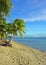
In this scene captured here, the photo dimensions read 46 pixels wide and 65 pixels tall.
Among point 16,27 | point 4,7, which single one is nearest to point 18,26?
point 16,27

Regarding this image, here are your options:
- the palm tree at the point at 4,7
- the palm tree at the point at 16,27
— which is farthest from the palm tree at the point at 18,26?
the palm tree at the point at 4,7

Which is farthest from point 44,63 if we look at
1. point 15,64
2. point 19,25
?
point 19,25

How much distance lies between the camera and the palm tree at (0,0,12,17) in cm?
2605

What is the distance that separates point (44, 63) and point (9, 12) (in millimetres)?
7479

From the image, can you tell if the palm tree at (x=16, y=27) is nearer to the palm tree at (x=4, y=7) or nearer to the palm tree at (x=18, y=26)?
the palm tree at (x=18, y=26)

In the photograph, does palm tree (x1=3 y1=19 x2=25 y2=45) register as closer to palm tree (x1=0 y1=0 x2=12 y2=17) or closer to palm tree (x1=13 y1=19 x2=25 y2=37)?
palm tree (x1=13 y1=19 x2=25 y2=37)

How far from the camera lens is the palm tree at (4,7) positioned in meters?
26.0

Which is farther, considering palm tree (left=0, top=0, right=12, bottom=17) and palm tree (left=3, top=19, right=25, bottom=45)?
palm tree (left=3, top=19, right=25, bottom=45)

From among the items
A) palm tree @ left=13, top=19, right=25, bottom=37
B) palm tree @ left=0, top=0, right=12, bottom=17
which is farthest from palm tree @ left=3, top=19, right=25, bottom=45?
palm tree @ left=0, top=0, right=12, bottom=17

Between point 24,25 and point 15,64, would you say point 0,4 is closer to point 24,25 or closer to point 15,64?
point 15,64

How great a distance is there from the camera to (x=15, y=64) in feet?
80.2

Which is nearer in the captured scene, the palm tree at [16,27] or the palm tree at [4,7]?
the palm tree at [4,7]

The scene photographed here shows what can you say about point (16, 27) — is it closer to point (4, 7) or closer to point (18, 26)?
point (18, 26)

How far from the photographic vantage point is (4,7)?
26453 mm
